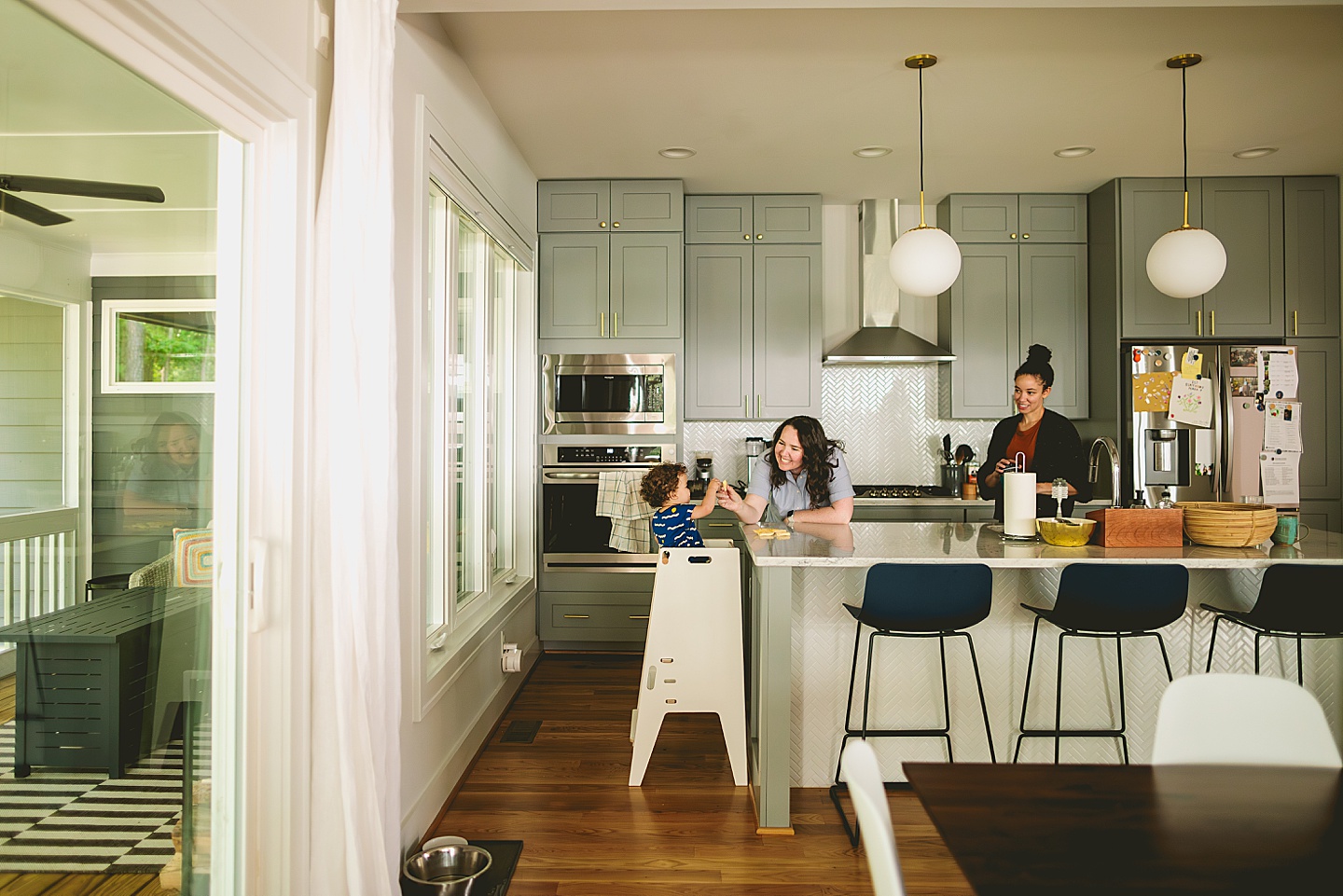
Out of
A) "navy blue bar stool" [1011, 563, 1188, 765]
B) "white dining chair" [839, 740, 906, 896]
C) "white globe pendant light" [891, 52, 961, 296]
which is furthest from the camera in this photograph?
"white globe pendant light" [891, 52, 961, 296]

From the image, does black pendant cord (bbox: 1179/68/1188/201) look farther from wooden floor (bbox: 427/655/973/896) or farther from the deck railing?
the deck railing

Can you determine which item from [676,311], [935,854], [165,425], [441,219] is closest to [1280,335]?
Result: [676,311]

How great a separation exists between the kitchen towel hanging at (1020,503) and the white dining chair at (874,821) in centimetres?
195

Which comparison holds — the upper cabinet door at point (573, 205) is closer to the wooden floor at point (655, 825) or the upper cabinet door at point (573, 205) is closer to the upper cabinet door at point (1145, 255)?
the wooden floor at point (655, 825)

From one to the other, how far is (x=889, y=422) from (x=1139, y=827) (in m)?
4.33

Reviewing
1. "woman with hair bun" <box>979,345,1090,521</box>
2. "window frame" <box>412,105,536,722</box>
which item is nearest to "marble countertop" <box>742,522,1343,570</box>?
"woman with hair bun" <box>979,345,1090,521</box>

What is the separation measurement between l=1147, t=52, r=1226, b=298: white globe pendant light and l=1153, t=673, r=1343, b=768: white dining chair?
2.12 metres

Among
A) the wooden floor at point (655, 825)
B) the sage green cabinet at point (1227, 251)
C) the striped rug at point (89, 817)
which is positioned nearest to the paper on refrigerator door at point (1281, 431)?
the sage green cabinet at point (1227, 251)

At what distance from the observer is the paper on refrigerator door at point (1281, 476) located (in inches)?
181

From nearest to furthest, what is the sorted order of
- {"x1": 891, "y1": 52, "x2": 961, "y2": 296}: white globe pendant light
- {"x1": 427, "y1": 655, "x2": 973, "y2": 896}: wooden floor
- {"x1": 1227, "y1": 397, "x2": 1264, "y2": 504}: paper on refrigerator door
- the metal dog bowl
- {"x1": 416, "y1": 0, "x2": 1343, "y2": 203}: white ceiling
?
the metal dog bowl < {"x1": 427, "y1": 655, "x2": 973, "y2": 896}: wooden floor < {"x1": 416, "y1": 0, "x2": 1343, "y2": 203}: white ceiling < {"x1": 891, "y1": 52, "x2": 961, "y2": 296}: white globe pendant light < {"x1": 1227, "y1": 397, "x2": 1264, "y2": 504}: paper on refrigerator door

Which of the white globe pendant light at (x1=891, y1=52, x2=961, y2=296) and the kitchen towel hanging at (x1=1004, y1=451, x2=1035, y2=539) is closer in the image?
the kitchen towel hanging at (x1=1004, y1=451, x2=1035, y2=539)

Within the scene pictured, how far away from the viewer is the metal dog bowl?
227 centimetres

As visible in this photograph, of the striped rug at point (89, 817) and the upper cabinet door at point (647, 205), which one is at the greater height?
the upper cabinet door at point (647, 205)

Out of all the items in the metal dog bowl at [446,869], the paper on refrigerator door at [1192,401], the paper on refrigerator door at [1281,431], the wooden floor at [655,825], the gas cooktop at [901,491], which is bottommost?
the wooden floor at [655,825]
